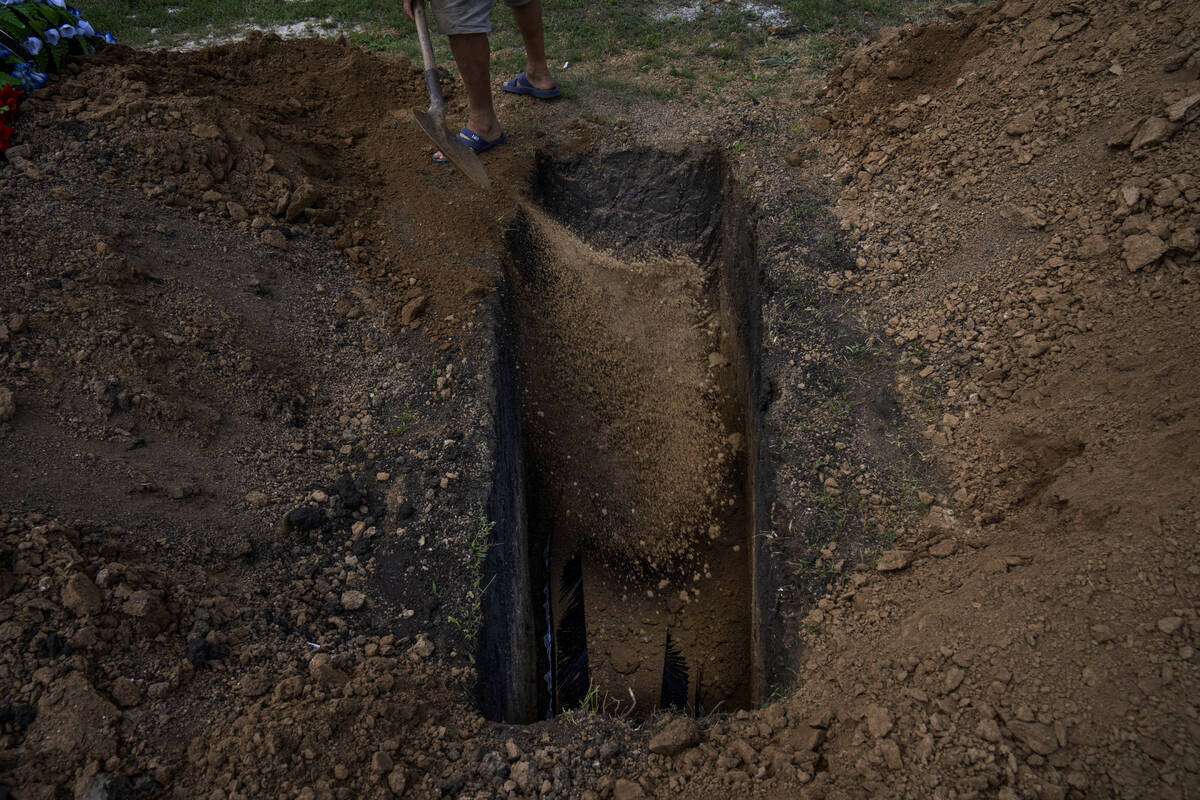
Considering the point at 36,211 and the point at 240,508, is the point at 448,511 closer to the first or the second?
the point at 240,508

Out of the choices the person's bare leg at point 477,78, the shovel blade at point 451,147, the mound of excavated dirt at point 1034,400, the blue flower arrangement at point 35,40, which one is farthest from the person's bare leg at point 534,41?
the blue flower arrangement at point 35,40

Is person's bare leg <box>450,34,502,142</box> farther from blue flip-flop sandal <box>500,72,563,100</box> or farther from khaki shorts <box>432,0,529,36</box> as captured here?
blue flip-flop sandal <box>500,72,563,100</box>

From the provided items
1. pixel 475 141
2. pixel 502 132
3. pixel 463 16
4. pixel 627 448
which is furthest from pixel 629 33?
pixel 627 448

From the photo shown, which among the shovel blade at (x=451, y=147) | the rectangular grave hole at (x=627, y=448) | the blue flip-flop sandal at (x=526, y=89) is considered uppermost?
the blue flip-flop sandal at (x=526, y=89)

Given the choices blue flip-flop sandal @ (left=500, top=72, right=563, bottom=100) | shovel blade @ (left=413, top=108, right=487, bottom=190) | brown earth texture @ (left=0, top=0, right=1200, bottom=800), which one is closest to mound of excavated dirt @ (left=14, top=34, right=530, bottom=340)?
brown earth texture @ (left=0, top=0, right=1200, bottom=800)

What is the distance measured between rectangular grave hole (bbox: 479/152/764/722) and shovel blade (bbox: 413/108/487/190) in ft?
1.37

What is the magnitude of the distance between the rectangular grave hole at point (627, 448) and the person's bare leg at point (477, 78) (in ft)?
1.82

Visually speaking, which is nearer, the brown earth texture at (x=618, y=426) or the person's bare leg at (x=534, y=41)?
the brown earth texture at (x=618, y=426)

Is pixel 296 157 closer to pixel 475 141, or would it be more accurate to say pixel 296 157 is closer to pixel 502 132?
pixel 475 141

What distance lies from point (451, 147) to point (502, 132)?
0.77 m

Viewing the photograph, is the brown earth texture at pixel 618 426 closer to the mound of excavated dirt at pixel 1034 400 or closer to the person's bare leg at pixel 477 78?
the mound of excavated dirt at pixel 1034 400

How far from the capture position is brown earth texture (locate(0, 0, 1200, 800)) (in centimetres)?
215

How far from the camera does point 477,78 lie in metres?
4.43

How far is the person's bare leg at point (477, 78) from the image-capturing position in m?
4.22
